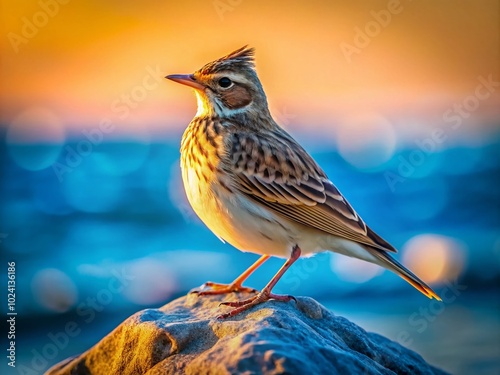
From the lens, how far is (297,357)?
4.10 metres

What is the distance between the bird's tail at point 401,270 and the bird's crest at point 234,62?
1813 mm

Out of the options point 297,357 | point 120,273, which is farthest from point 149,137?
point 297,357

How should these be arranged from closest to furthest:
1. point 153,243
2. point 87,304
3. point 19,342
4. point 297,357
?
1. point 297,357
2. point 19,342
3. point 87,304
4. point 153,243

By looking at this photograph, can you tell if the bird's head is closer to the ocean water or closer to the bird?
the bird

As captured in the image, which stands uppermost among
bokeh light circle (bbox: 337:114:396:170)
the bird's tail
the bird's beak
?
bokeh light circle (bbox: 337:114:396:170)

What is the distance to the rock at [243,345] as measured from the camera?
4.11m

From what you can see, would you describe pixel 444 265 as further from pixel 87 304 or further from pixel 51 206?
pixel 51 206

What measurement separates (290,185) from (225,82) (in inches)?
39.8

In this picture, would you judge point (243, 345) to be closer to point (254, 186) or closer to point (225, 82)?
point (254, 186)

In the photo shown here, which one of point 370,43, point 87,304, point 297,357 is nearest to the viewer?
point 297,357

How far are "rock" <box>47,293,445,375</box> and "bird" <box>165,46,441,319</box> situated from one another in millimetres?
400

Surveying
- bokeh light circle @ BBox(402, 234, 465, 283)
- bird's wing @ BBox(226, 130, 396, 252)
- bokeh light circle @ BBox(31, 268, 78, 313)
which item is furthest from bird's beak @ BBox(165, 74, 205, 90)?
bokeh light circle @ BBox(402, 234, 465, 283)

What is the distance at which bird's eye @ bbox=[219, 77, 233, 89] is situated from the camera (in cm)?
649

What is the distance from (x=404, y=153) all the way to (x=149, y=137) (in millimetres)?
5354
